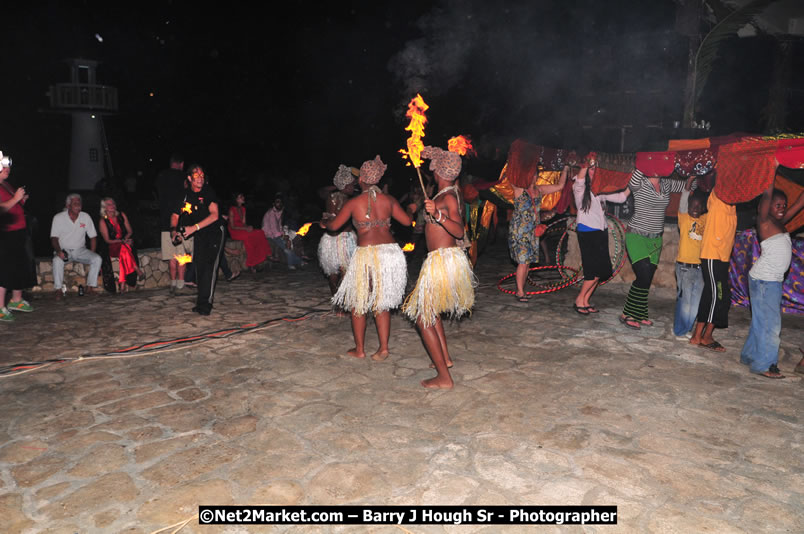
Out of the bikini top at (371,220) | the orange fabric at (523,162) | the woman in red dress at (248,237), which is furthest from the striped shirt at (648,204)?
the woman in red dress at (248,237)

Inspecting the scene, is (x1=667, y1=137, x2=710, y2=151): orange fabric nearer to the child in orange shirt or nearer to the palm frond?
the child in orange shirt

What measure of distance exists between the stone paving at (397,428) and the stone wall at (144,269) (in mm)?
1992

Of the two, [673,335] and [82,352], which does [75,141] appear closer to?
[82,352]

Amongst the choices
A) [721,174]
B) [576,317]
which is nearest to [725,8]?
[721,174]

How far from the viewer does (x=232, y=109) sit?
28.0 meters

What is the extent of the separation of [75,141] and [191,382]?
109 ft

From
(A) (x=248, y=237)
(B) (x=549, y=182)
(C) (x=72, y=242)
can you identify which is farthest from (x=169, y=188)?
(B) (x=549, y=182)

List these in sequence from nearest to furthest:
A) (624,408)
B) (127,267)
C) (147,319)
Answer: (624,408), (147,319), (127,267)

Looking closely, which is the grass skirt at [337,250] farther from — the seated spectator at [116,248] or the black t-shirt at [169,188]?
the seated spectator at [116,248]

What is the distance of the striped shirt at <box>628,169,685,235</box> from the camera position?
684 centimetres

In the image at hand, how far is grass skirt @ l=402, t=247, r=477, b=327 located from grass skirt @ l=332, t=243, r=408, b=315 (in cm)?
45

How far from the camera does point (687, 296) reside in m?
6.54

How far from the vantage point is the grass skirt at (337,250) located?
24.0 ft

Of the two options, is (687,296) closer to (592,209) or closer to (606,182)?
(592,209)
